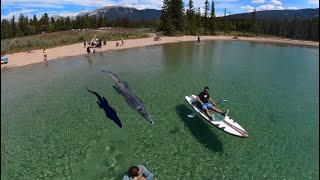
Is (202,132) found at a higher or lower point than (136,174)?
lower

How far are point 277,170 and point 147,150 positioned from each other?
6336 millimetres

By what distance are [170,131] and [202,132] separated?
1890mm

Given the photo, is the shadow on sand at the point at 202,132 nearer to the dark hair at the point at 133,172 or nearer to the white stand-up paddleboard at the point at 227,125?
the white stand-up paddleboard at the point at 227,125

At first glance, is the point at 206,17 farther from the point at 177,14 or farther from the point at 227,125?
the point at 227,125

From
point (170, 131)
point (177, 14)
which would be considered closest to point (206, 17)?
point (177, 14)

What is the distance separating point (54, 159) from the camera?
14.4 meters

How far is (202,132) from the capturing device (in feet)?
54.5

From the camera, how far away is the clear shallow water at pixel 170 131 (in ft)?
44.0

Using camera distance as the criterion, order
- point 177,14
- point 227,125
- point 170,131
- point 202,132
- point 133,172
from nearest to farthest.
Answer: point 133,172 < point 227,125 < point 202,132 < point 170,131 < point 177,14

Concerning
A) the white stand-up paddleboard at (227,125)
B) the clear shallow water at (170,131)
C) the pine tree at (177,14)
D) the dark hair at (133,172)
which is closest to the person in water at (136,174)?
the dark hair at (133,172)

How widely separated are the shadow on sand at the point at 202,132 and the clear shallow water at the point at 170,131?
5cm

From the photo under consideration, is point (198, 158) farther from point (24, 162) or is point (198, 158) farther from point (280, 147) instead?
point (24, 162)

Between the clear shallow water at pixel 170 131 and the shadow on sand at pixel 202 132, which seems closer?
the clear shallow water at pixel 170 131

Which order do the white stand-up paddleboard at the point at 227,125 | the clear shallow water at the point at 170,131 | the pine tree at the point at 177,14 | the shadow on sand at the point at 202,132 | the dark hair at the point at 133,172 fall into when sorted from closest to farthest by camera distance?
the dark hair at the point at 133,172, the clear shallow water at the point at 170,131, the white stand-up paddleboard at the point at 227,125, the shadow on sand at the point at 202,132, the pine tree at the point at 177,14
